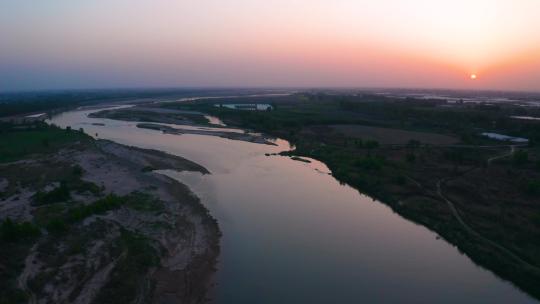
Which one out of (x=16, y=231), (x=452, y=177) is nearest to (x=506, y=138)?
(x=452, y=177)

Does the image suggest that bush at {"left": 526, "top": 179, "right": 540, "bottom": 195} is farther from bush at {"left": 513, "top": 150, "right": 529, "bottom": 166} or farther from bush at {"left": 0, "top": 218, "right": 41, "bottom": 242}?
bush at {"left": 0, "top": 218, "right": 41, "bottom": 242}

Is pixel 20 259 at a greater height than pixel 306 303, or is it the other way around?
pixel 20 259

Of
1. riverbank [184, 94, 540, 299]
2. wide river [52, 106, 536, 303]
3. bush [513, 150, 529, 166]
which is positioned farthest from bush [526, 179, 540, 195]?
wide river [52, 106, 536, 303]

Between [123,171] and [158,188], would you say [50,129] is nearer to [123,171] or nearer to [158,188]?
[123,171]

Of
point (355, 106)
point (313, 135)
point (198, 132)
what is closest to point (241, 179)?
point (313, 135)

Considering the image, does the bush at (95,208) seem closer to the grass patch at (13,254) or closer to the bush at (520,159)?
the grass patch at (13,254)

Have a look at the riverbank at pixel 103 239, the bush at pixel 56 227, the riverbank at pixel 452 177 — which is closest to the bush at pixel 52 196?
the riverbank at pixel 103 239
